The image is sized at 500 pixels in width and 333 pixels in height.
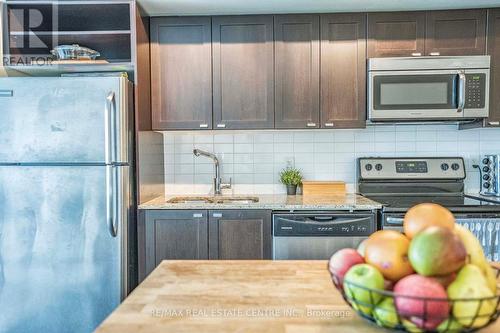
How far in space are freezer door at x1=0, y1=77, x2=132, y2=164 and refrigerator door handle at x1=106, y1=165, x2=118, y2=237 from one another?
0.07 m

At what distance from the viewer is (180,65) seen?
2525 mm

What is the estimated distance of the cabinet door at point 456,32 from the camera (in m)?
2.44

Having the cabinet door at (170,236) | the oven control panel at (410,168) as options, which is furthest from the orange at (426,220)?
the oven control panel at (410,168)

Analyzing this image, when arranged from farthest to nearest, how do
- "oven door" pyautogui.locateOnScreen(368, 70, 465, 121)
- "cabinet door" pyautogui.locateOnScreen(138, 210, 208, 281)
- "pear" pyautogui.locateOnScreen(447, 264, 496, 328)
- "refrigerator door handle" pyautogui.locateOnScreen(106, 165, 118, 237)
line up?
"oven door" pyautogui.locateOnScreen(368, 70, 465, 121), "cabinet door" pyautogui.locateOnScreen(138, 210, 208, 281), "refrigerator door handle" pyautogui.locateOnScreen(106, 165, 118, 237), "pear" pyautogui.locateOnScreen(447, 264, 496, 328)

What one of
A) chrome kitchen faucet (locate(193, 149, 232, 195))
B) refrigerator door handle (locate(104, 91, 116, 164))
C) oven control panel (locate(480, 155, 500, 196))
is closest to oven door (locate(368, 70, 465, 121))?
oven control panel (locate(480, 155, 500, 196))

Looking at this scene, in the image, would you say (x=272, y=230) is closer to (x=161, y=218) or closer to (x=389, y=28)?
(x=161, y=218)

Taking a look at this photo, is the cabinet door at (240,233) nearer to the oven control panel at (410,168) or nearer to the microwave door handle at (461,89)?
the oven control panel at (410,168)

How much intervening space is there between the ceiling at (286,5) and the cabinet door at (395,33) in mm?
59

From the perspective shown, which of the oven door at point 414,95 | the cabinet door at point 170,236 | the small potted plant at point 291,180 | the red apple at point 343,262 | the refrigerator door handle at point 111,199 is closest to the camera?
the red apple at point 343,262

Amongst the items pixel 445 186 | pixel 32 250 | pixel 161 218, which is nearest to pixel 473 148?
pixel 445 186

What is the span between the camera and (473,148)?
276 cm

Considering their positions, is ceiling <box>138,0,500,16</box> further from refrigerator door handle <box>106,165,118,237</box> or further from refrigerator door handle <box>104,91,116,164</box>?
refrigerator door handle <box>106,165,118,237</box>

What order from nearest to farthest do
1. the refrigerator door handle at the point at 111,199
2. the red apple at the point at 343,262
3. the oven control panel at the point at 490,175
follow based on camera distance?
→ the red apple at the point at 343,262, the refrigerator door handle at the point at 111,199, the oven control panel at the point at 490,175

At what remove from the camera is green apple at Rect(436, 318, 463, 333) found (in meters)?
0.54
